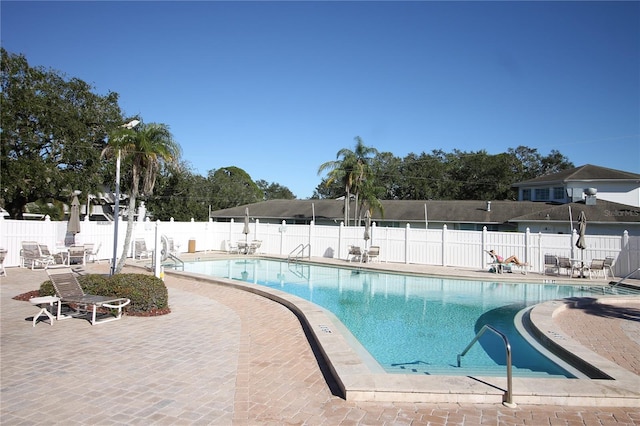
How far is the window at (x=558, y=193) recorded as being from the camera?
33.7 metres

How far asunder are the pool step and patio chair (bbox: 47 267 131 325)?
18.0 feet

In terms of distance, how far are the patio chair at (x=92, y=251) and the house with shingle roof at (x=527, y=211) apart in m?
18.8

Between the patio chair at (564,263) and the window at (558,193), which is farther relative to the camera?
the window at (558,193)

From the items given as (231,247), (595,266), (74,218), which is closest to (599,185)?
(595,266)

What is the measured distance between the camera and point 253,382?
5.29 meters

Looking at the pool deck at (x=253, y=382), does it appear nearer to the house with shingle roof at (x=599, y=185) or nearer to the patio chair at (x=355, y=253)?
the patio chair at (x=355, y=253)

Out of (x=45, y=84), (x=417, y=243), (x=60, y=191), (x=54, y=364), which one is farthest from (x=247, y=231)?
(x=54, y=364)

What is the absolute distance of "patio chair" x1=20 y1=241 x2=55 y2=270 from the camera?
15281 mm

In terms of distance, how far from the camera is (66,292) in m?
8.44

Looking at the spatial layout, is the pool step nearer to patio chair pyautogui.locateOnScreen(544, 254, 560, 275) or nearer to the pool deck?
the pool deck

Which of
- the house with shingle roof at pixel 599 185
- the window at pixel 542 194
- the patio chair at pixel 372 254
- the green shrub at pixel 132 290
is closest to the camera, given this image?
the green shrub at pixel 132 290

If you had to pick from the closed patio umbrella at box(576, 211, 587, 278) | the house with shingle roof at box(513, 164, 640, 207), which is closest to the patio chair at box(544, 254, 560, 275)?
the closed patio umbrella at box(576, 211, 587, 278)

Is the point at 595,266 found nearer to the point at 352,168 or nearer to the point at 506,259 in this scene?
the point at 506,259

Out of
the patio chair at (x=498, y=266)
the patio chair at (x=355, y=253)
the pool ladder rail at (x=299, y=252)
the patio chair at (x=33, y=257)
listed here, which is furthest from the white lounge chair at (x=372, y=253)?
the patio chair at (x=33, y=257)
